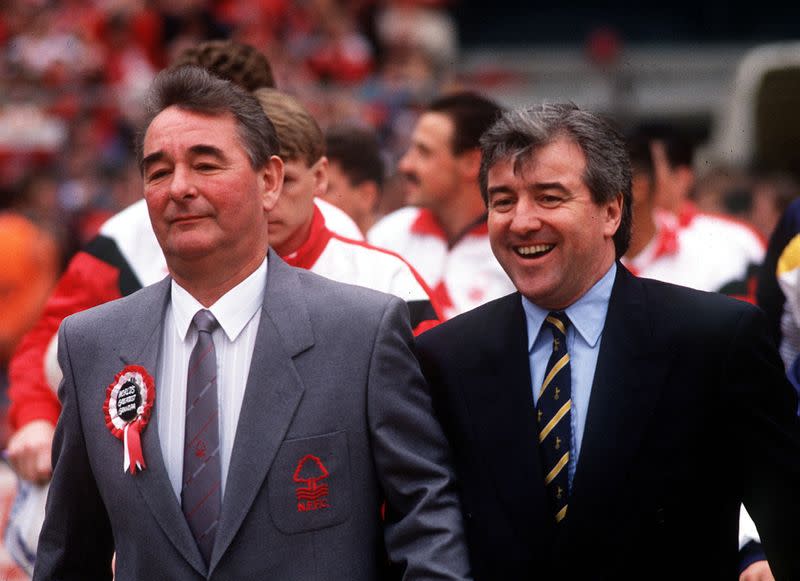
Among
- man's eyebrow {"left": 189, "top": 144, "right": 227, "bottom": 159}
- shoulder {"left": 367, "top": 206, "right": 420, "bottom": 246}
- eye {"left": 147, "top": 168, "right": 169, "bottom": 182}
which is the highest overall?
shoulder {"left": 367, "top": 206, "right": 420, "bottom": 246}

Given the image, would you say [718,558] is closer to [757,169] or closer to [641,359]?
[641,359]

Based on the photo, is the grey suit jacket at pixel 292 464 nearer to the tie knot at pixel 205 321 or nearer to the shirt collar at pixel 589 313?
→ the tie knot at pixel 205 321

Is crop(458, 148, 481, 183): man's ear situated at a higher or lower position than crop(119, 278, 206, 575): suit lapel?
higher

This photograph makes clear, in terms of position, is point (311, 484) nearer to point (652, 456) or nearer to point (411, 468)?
point (411, 468)

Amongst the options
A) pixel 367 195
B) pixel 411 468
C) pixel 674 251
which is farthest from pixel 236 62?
pixel 674 251

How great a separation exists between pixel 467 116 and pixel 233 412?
3.36 metres

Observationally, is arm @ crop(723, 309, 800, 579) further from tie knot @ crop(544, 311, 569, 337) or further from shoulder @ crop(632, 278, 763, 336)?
tie knot @ crop(544, 311, 569, 337)

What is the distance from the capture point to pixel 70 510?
11.4 feet

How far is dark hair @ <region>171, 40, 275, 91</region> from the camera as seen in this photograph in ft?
15.8

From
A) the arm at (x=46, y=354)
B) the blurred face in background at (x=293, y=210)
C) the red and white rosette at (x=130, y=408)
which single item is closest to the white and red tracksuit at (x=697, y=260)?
the blurred face in background at (x=293, y=210)

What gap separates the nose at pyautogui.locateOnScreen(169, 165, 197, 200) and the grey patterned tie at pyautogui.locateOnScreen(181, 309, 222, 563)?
320mm

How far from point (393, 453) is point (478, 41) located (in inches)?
669

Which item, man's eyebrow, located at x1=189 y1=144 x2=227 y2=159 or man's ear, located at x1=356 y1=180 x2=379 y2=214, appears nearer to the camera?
man's eyebrow, located at x1=189 y1=144 x2=227 y2=159

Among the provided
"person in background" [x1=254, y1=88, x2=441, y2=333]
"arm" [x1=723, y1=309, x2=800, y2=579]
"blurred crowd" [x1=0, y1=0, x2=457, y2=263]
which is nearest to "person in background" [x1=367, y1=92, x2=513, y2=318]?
"person in background" [x1=254, y1=88, x2=441, y2=333]
